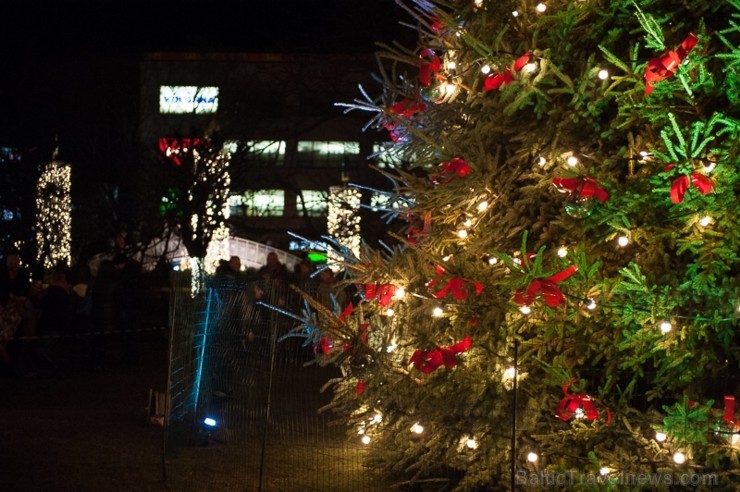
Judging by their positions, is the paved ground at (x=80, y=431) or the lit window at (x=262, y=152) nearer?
the paved ground at (x=80, y=431)

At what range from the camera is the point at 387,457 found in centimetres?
917

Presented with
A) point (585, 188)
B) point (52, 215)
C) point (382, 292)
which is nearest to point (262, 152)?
point (52, 215)

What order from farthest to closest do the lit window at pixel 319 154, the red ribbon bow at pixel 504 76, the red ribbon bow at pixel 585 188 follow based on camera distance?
1. the lit window at pixel 319 154
2. the red ribbon bow at pixel 504 76
3. the red ribbon bow at pixel 585 188

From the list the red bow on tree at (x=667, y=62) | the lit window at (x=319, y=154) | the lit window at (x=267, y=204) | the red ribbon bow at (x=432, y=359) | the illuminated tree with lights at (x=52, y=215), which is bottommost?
the red ribbon bow at (x=432, y=359)

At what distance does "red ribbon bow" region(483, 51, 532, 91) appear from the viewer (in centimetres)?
800

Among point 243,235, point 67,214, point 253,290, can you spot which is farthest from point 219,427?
point 243,235

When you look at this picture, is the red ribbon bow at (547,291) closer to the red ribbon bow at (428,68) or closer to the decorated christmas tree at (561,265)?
the decorated christmas tree at (561,265)

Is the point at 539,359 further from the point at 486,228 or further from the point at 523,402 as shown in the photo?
the point at 486,228

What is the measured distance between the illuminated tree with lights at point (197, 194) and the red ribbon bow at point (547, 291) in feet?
73.6

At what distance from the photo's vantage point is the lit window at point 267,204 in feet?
165

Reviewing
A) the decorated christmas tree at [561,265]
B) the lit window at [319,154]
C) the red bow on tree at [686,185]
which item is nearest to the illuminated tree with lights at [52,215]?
the decorated christmas tree at [561,265]

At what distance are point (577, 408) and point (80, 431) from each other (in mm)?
6644

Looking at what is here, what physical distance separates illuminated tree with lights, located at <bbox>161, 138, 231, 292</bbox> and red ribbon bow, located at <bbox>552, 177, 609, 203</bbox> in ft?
73.2

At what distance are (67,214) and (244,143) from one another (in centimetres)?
1046
